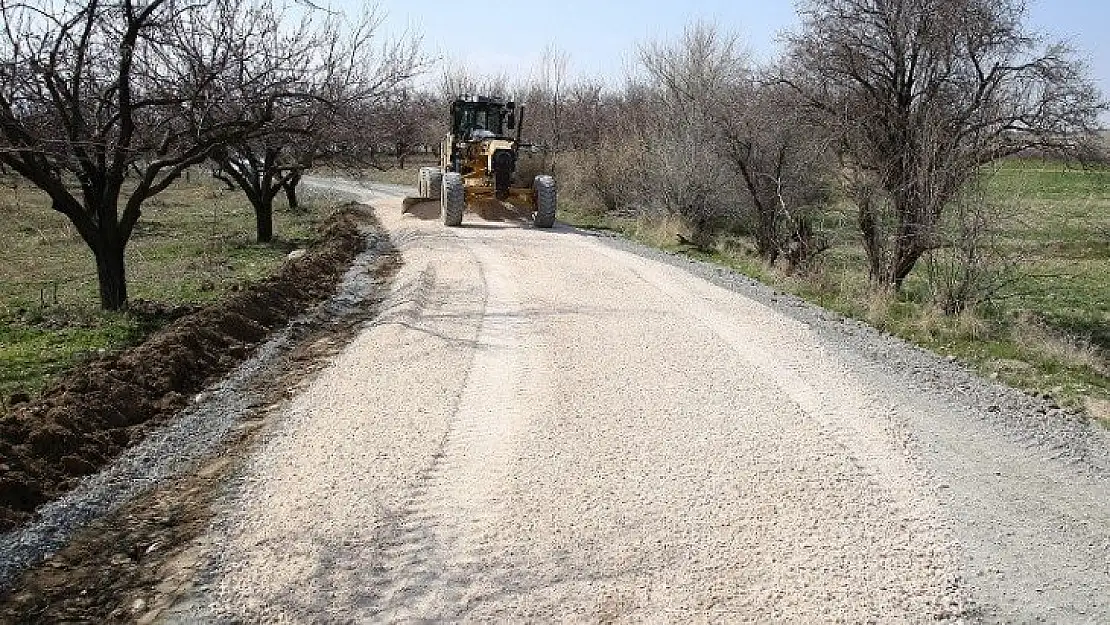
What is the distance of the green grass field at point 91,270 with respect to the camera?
9156mm

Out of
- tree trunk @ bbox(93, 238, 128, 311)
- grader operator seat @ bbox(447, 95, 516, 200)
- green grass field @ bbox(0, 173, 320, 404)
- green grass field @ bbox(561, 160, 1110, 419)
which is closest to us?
green grass field @ bbox(561, 160, 1110, 419)

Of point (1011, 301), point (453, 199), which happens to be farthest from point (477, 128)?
point (1011, 301)

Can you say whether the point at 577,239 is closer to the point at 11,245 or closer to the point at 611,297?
the point at 611,297

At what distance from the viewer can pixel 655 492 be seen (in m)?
5.42

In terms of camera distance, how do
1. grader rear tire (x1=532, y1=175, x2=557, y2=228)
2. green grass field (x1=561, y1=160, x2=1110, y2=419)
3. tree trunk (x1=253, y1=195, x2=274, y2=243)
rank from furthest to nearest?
1. grader rear tire (x1=532, y1=175, x2=557, y2=228)
2. tree trunk (x1=253, y1=195, x2=274, y2=243)
3. green grass field (x1=561, y1=160, x2=1110, y2=419)

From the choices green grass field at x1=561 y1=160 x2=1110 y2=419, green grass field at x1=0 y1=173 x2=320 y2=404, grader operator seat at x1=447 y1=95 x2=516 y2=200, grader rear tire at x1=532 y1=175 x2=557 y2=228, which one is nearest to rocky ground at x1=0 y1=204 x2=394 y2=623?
green grass field at x1=0 y1=173 x2=320 y2=404

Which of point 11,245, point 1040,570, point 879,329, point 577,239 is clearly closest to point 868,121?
point 879,329

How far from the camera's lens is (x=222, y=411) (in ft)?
23.1

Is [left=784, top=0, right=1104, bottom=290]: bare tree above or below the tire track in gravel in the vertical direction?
above

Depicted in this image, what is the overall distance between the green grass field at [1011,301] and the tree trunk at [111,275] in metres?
8.87

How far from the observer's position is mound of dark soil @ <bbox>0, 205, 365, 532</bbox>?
217 inches

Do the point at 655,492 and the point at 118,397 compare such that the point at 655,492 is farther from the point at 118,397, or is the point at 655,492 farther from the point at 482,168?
the point at 482,168

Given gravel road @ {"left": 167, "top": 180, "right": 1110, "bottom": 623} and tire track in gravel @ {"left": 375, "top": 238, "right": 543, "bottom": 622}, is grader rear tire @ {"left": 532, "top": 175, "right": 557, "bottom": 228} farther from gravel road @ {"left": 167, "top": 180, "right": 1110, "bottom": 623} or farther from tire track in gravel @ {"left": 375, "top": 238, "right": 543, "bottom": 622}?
tire track in gravel @ {"left": 375, "top": 238, "right": 543, "bottom": 622}

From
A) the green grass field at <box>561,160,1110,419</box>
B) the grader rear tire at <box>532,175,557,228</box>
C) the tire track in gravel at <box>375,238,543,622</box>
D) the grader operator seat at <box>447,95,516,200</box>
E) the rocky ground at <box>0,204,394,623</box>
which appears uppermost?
the grader operator seat at <box>447,95,516,200</box>
